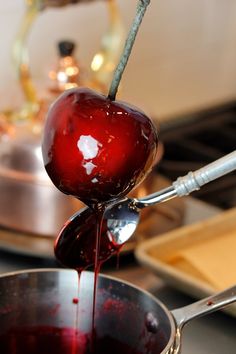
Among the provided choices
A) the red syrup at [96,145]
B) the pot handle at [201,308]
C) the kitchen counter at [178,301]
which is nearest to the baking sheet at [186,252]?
the kitchen counter at [178,301]

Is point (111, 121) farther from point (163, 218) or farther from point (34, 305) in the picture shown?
point (163, 218)

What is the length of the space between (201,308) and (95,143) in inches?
7.2

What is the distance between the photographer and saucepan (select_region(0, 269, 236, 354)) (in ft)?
2.36

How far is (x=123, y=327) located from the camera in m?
0.73


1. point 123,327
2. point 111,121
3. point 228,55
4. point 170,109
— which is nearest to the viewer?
point 111,121

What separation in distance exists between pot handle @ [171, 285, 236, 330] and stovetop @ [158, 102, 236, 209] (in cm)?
51

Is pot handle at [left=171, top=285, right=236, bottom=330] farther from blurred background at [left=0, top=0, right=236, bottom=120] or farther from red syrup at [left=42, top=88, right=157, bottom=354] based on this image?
blurred background at [left=0, top=0, right=236, bottom=120]

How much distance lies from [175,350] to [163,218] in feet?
1.44

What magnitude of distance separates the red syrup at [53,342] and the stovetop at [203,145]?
1.65 ft

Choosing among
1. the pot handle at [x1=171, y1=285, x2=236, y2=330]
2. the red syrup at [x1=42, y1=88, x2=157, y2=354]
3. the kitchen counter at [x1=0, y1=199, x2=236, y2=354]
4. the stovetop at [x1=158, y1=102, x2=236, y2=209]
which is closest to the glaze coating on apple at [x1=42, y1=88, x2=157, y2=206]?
the red syrup at [x1=42, y1=88, x2=157, y2=354]

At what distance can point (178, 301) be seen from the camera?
907mm

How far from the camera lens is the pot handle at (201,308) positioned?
0.69 metres

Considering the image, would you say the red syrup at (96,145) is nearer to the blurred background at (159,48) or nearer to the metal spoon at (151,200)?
the metal spoon at (151,200)

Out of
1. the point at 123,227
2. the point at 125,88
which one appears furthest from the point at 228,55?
the point at 123,227
